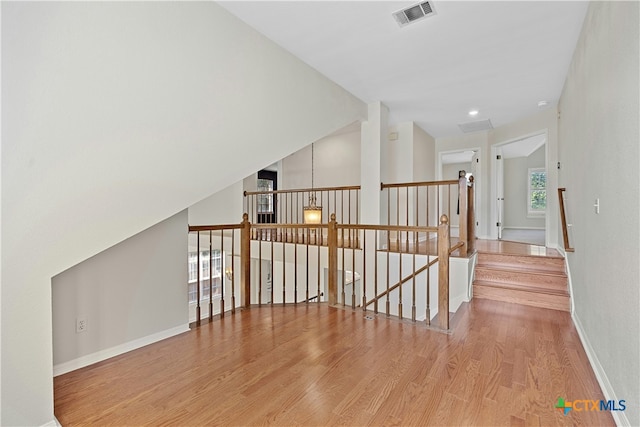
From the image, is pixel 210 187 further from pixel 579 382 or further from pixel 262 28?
pixel 579 382

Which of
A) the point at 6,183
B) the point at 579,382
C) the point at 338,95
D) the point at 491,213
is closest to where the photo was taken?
the point at 6,183

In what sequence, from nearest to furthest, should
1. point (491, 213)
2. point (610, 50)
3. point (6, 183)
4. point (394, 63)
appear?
point (6, 183) < point (610, 50) < point (394, 63) < point (491, 213)

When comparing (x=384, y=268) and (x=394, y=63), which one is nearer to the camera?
(x=394, y=63)

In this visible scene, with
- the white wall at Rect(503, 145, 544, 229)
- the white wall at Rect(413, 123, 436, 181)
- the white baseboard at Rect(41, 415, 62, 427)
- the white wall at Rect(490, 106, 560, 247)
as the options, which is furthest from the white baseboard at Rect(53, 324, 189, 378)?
the white wall at Rect(503, 145, 544, 229)

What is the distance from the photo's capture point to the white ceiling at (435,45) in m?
2.43

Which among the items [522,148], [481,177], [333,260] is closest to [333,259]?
[333,260]

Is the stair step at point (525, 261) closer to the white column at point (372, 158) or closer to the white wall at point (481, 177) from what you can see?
the white column at point (372, 158)

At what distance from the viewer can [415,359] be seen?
2361mm

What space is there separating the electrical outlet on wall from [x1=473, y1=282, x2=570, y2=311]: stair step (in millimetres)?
4234

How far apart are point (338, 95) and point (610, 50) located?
2.59m

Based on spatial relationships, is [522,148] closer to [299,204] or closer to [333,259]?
[299,204]

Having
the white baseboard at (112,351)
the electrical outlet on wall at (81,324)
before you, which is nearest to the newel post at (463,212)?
the white baseboard at (112,351)

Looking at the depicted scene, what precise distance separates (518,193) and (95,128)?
11.4 m

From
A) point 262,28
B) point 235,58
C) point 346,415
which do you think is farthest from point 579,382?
point 262,28
